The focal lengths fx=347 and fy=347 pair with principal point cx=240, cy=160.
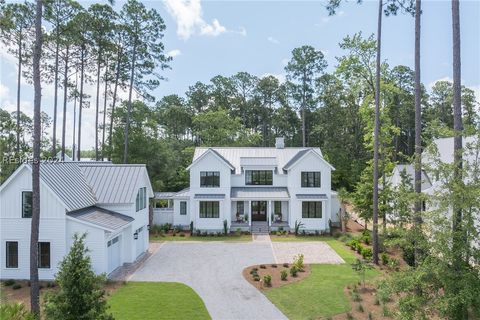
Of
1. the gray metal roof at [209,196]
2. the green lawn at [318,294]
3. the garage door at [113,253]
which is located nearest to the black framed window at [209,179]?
the gray metal roof at [209,196]

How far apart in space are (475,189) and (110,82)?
1190 inches

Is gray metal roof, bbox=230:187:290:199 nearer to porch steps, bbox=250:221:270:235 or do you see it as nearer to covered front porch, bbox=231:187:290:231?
covered front porch, bbox=231:187:290:231

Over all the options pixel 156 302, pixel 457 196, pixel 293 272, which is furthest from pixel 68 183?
pixel 457 196

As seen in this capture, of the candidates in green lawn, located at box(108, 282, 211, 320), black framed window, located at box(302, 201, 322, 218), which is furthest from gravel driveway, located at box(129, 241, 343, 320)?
black framed window, located at box(302, 201, 322, 218)

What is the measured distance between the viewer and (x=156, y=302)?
1445cm

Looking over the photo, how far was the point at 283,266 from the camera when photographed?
20062 millimetres

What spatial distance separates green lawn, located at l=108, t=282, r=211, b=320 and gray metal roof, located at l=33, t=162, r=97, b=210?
5.61 metres

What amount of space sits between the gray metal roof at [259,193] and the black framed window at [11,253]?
55.3 feet

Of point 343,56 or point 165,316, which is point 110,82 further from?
point 165,316

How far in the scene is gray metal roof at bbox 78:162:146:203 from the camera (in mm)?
21578

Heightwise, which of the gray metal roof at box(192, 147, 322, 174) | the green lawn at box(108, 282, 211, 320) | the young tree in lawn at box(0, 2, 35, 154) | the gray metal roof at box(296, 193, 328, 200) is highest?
the young tree in lawn at box(0, 2, 35, 154)

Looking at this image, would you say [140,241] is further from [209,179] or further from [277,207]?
[277,207]

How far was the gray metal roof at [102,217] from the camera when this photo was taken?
59.5 feet

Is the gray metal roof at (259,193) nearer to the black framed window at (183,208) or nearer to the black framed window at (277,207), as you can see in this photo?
the black framed window at (277,207)
